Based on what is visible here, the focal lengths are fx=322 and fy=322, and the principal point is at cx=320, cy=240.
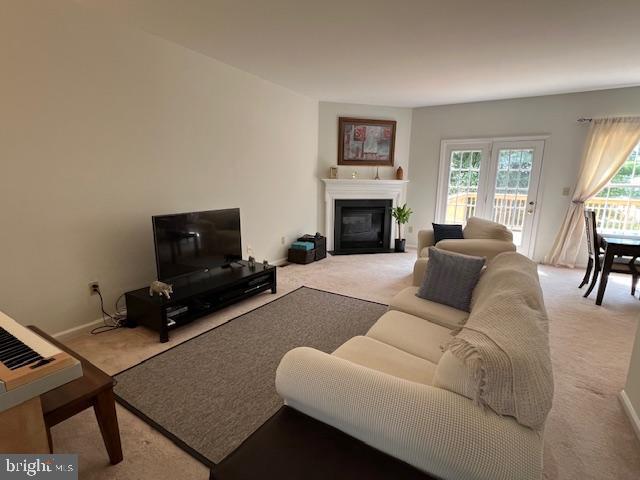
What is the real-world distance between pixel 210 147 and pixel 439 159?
3962 mm

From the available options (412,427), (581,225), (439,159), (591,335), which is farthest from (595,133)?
(412,427)

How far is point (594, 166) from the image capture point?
4.57 m

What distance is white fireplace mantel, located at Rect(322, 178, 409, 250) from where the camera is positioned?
5.53 m

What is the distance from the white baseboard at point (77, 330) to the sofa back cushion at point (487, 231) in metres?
3.94

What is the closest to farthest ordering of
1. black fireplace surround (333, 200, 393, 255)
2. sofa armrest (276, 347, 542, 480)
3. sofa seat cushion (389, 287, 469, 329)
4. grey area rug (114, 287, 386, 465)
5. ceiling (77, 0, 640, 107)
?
sofa armrest (276, 347, 542, 480), grey area rug (114, 287, 386, 465), sofa seat cushion (389, 287, 469, 329), ceiling (77, 0, 640, 107), black fireplace surround (333, 200, 393, 255)

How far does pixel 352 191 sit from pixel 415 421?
487cm

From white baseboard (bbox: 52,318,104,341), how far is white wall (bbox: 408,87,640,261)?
5.21 m

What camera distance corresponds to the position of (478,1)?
221 centimetres

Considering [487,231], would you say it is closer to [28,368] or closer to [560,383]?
[560,383]

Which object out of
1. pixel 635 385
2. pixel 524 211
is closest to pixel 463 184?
pixel 524 211

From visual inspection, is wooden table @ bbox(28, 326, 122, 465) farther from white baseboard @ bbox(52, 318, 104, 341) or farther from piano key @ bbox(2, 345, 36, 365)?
white baseboard @ bbox(52, 318, 104, 341)

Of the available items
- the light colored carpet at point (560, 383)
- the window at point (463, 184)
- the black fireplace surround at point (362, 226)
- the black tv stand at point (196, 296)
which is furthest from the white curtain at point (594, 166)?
the black tv stand at point (196, 296)

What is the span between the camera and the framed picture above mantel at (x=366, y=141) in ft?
18.0

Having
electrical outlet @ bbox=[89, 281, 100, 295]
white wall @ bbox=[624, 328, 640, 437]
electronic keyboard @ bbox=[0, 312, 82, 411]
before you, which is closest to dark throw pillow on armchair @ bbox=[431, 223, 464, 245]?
white wall @ bbox=[624, 328, 640, 437]
